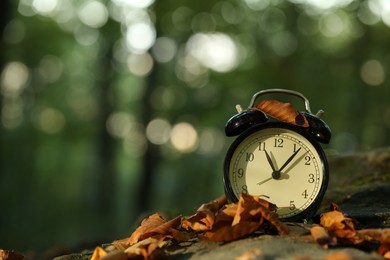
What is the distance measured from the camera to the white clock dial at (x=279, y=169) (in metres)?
2.90

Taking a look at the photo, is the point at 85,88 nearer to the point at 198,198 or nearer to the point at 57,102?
the point at 57,102

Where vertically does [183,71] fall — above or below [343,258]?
above

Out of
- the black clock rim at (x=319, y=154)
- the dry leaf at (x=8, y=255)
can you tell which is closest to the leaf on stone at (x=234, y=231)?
the black clock rim at (x=319, y=154)

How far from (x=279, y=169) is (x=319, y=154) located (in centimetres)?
23

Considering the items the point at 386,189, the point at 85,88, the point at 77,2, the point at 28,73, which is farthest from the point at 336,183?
the point at 85,88

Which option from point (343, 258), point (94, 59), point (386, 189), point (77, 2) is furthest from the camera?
point (94, 59)

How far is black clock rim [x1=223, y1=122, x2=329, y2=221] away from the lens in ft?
9.37

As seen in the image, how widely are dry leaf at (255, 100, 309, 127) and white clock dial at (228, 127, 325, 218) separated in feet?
0.20

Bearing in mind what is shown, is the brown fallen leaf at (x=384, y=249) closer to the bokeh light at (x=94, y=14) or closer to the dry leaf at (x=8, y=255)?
the dry leaf at (x=8, y=255)

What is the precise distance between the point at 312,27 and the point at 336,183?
50.5 feet

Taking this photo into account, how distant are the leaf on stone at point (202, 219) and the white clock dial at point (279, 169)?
18cm

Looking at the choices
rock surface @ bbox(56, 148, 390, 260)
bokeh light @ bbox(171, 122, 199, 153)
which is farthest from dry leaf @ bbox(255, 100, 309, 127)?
bokeh light @ bbox(171, 122, 199, 153)

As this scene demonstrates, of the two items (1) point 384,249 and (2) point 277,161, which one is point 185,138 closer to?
(2) point 277,161

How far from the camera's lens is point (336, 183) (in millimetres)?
5410
